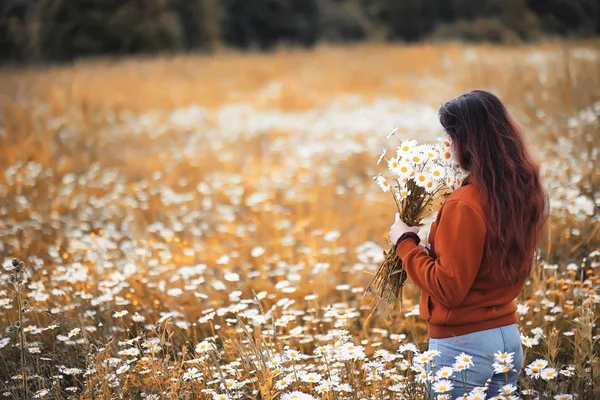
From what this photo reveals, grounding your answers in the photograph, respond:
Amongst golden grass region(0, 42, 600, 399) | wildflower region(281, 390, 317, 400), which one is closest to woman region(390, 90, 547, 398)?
golden grass region(0, 42, 600, 399)

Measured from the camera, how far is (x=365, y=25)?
3672 centimetres

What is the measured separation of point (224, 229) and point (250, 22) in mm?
33786

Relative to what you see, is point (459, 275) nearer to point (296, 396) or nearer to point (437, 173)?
point (437, 173)

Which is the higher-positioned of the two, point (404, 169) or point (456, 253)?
point (404, 169)

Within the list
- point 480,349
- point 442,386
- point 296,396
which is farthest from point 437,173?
point 296,396

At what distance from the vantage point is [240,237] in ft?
16.6

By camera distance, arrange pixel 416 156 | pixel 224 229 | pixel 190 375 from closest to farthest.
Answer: pixel 416 156 < pixel 190 375 < pixel 224 229

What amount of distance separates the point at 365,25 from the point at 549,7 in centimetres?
1150

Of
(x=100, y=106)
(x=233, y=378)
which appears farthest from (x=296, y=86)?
(x=233, y=378)

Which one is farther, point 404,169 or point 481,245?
point 404,169

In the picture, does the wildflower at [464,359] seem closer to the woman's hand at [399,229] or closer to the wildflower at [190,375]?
the woman's hand at [399,229]

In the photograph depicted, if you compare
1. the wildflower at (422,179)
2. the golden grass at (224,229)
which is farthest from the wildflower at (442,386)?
the wildflower at (422,179)

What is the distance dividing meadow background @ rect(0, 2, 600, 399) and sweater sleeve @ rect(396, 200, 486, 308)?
39cm

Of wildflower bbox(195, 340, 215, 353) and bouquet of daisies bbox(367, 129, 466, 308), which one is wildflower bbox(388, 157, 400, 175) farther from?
wildflower bbox(195, 340, 215, 353)
